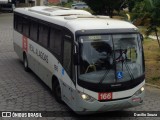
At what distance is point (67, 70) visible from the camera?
31.9 feet

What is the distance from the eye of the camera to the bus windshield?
9016 mm

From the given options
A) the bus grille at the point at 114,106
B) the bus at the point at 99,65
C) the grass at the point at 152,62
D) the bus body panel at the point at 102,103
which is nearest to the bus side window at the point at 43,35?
the bus at the point at 99,65

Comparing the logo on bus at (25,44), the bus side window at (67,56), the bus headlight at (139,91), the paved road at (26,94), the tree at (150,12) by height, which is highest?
the tree at (150,12)

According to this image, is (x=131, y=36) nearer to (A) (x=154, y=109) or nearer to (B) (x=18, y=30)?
(A) (x=154, y=109)

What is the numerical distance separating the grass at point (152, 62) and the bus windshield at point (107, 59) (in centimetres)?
464

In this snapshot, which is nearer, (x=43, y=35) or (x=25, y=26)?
(x=43, y=35)

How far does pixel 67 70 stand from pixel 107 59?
1294 millimetres

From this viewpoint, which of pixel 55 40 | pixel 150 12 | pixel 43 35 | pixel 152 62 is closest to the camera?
pixel 55 40

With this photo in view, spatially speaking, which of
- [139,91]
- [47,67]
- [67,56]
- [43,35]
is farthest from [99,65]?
[43,35]

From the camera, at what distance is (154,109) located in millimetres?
10750

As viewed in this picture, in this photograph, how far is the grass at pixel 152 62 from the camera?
46.6 feet

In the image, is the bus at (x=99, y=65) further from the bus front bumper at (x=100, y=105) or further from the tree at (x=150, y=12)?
the tree at (x=150, y=12)

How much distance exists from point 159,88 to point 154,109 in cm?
249

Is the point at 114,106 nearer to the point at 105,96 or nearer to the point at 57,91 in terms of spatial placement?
the point at 105,96
